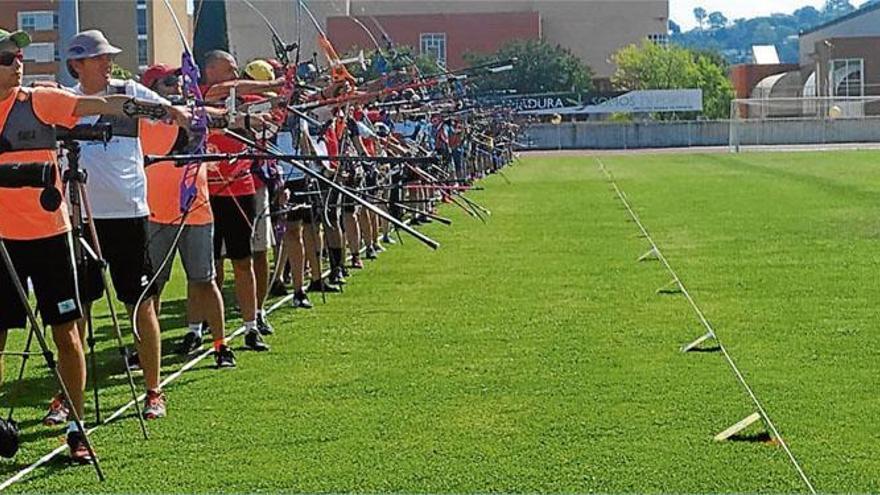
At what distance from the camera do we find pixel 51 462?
676 centimetres

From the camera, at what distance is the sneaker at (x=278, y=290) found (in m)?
13.1

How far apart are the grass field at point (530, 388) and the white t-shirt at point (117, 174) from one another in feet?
3.60

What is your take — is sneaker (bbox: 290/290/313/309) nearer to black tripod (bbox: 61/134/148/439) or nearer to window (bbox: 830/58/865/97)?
black tripod (bbox: 61/134/148/439)

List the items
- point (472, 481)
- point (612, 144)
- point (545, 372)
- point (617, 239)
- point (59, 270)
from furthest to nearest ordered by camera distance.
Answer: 1. point (612, 144)
2. point (617, 239)
3. point (545, 372)
4. point (59, 270)
5. point (472, 481)

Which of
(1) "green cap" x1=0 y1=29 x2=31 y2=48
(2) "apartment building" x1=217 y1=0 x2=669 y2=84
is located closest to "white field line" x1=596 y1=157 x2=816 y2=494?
(1) "green cap" x1=0 y1=29 x2=31 y2=48

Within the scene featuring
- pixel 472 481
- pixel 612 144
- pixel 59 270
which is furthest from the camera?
pixel 612 144

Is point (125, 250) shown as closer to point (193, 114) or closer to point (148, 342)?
point (148, 342)

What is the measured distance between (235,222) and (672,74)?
8015 cm

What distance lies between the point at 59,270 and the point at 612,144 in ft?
215

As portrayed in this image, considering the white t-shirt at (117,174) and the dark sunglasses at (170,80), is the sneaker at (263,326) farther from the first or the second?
the white t-shirt at (117,174)

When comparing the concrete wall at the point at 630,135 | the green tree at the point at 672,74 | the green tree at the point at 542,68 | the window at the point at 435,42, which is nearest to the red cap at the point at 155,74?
the green tree at the point at 542,68

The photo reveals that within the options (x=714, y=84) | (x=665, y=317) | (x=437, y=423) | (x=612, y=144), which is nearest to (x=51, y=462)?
(x=437, y=423)

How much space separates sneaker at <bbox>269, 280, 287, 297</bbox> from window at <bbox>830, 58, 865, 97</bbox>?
77073 mm

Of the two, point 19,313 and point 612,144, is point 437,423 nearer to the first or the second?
point 19,313
